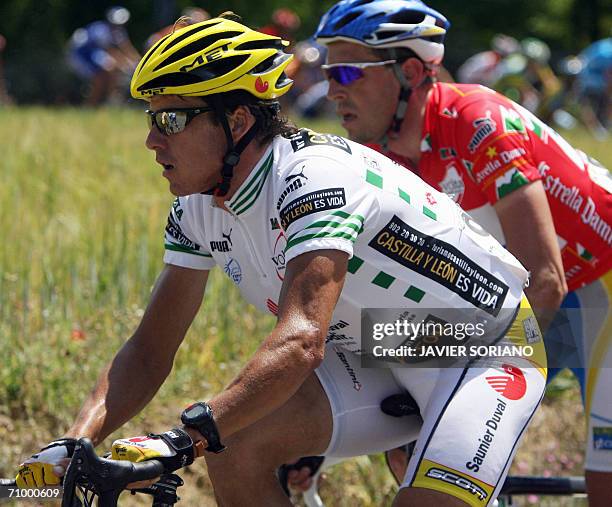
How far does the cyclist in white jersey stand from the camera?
10.4 feet

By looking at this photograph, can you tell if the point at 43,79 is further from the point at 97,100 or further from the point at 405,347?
the point at 405,347

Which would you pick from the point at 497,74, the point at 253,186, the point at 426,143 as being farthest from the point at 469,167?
the point at 497,74

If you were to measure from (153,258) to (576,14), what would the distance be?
1770 inches

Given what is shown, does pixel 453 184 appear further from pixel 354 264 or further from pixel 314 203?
pixel 314 203

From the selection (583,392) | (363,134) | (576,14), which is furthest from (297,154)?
(576,14)

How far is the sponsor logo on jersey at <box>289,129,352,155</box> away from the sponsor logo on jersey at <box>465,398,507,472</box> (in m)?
0.91

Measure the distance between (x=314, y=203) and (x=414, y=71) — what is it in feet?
5.83

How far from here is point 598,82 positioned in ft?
74.1

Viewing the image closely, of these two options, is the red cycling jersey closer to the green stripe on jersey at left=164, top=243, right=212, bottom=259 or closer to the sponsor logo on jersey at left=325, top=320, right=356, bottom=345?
the sponsor logo on jersey at left=325, top=320, right=356, bottom=345

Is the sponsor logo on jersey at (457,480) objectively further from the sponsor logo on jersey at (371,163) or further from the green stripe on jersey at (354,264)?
the sponsor logo on jersey at (371,163)

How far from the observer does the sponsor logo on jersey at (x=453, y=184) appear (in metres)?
4.47

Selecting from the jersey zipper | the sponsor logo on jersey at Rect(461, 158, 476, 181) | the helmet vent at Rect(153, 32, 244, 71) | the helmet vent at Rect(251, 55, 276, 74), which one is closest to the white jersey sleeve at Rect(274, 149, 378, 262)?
the jersey zipper

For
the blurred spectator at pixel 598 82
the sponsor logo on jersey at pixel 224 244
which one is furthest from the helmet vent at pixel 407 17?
the blurred spectator at pixel 598 82

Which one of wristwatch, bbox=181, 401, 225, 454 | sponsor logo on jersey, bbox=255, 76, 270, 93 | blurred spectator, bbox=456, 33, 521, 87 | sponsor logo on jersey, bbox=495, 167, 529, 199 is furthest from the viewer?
blurred spectator, bbox=456, 33, 521, 87
